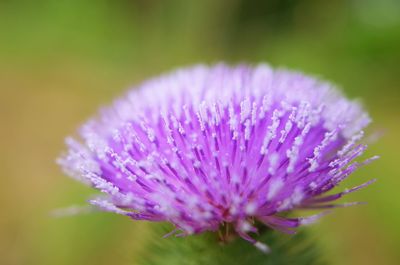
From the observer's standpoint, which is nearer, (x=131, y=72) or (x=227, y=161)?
(x=227, y=161)

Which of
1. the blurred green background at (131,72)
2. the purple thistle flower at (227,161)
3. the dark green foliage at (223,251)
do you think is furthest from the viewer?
the blurred green background at (131,72)

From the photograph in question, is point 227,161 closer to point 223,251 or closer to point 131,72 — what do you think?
point 223,251

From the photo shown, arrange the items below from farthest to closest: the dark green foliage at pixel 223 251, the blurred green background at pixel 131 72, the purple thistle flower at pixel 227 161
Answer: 1. the blurred green background at pixel 131 72
2. the dark green foliage at pixel 223 251
3. the purple thistle flower at pixel 227 161

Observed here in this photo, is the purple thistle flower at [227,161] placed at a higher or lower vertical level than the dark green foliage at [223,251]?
higher

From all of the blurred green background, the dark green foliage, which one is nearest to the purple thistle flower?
the dark green foliage

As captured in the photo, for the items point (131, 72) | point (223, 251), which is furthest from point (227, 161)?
point (131, 72)

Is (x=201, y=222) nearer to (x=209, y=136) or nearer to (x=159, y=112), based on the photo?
(x=209, y=136)

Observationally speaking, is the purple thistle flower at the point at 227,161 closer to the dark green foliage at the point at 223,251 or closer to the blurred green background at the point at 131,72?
the dark green foliage at the point at 223,251

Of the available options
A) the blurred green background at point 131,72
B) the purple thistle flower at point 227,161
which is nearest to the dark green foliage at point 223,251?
the purple thistle flower at point 227,161
